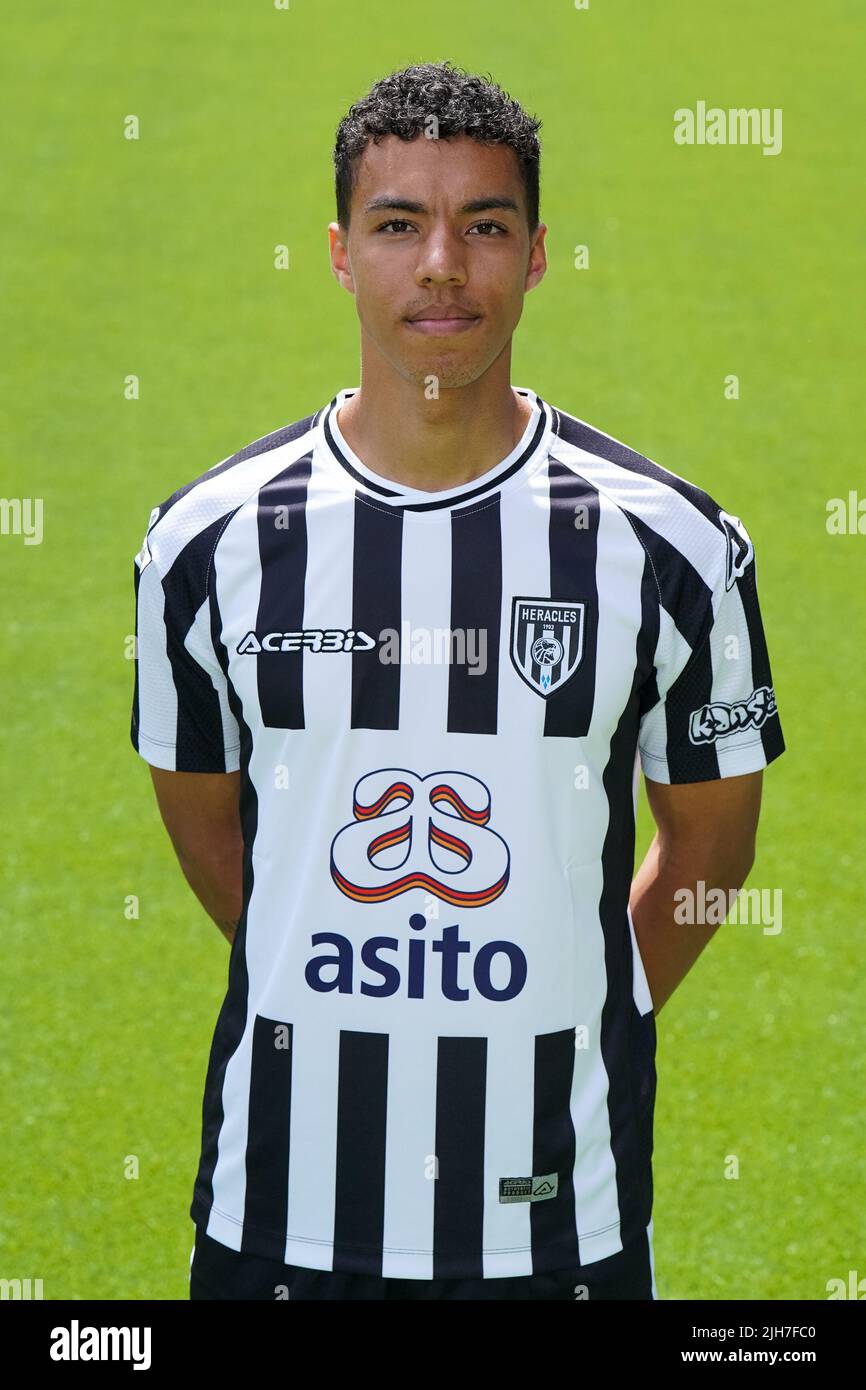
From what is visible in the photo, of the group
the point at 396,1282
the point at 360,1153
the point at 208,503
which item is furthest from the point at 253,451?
the point at 396,1282

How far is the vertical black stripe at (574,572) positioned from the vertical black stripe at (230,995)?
1.19 feet

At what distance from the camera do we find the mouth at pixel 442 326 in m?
1.78

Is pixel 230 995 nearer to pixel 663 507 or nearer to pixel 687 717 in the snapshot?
pixel 687 717

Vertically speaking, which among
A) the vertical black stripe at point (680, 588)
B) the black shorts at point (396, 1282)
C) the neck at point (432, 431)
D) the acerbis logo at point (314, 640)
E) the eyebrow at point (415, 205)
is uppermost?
the eyebrow at point (415, 205)

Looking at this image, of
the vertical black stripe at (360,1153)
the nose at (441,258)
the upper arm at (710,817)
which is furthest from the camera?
the upper arm at (710,817)

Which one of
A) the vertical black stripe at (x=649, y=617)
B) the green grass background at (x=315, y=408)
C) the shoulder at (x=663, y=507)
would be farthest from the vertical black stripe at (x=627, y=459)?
the green grass background at (x=315, y=408)

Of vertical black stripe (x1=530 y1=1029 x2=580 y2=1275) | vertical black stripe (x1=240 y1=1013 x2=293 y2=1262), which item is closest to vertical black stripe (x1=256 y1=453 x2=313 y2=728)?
vertical black stripe (x1=240 y1=1013 x2=293 y2=1262)

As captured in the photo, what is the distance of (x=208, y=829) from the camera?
2.16 meters

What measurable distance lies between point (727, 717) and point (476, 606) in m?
0.33

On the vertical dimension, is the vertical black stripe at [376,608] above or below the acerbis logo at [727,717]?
above

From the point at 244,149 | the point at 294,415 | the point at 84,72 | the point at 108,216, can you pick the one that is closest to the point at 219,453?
the point at 294,415

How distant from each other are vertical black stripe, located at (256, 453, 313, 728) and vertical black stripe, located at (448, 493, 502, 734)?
0.17m

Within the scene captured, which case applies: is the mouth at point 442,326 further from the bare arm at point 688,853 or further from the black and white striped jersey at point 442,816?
the bare arm at point 688,853

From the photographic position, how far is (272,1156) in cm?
192
